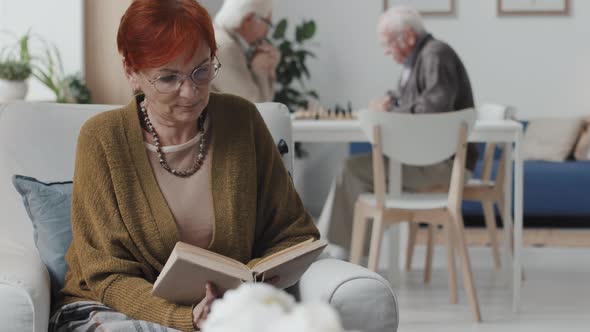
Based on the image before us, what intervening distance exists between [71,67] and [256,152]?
104 inches

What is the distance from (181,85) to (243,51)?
2.02 meters

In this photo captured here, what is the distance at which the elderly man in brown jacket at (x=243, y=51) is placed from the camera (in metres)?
3.68

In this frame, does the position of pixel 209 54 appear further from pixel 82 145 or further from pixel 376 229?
pixel 376 229

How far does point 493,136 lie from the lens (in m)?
3.88

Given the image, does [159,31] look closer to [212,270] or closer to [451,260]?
[212,270]

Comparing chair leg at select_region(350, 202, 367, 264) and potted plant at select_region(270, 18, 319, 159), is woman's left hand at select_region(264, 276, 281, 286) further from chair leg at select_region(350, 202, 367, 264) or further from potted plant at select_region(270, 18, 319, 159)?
potted plant at select_region(270, 18, 319, 159)

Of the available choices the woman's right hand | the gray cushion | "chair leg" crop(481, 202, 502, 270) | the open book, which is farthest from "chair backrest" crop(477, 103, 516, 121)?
the woman's right hand

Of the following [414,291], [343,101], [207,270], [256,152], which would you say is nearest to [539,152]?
[343,101]

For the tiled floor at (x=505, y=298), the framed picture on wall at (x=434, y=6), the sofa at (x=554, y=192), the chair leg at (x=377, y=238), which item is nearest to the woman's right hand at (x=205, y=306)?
the tiled floor at (x=505, y=298)

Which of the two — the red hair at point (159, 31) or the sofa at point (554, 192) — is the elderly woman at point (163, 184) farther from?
the sofa at point (554, 192)

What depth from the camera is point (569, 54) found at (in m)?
6.76

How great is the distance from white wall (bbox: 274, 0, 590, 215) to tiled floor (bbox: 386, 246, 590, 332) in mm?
1890

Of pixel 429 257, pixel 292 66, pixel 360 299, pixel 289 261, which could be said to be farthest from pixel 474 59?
pixel 289 261

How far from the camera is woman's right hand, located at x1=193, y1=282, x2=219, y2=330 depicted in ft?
5.31
